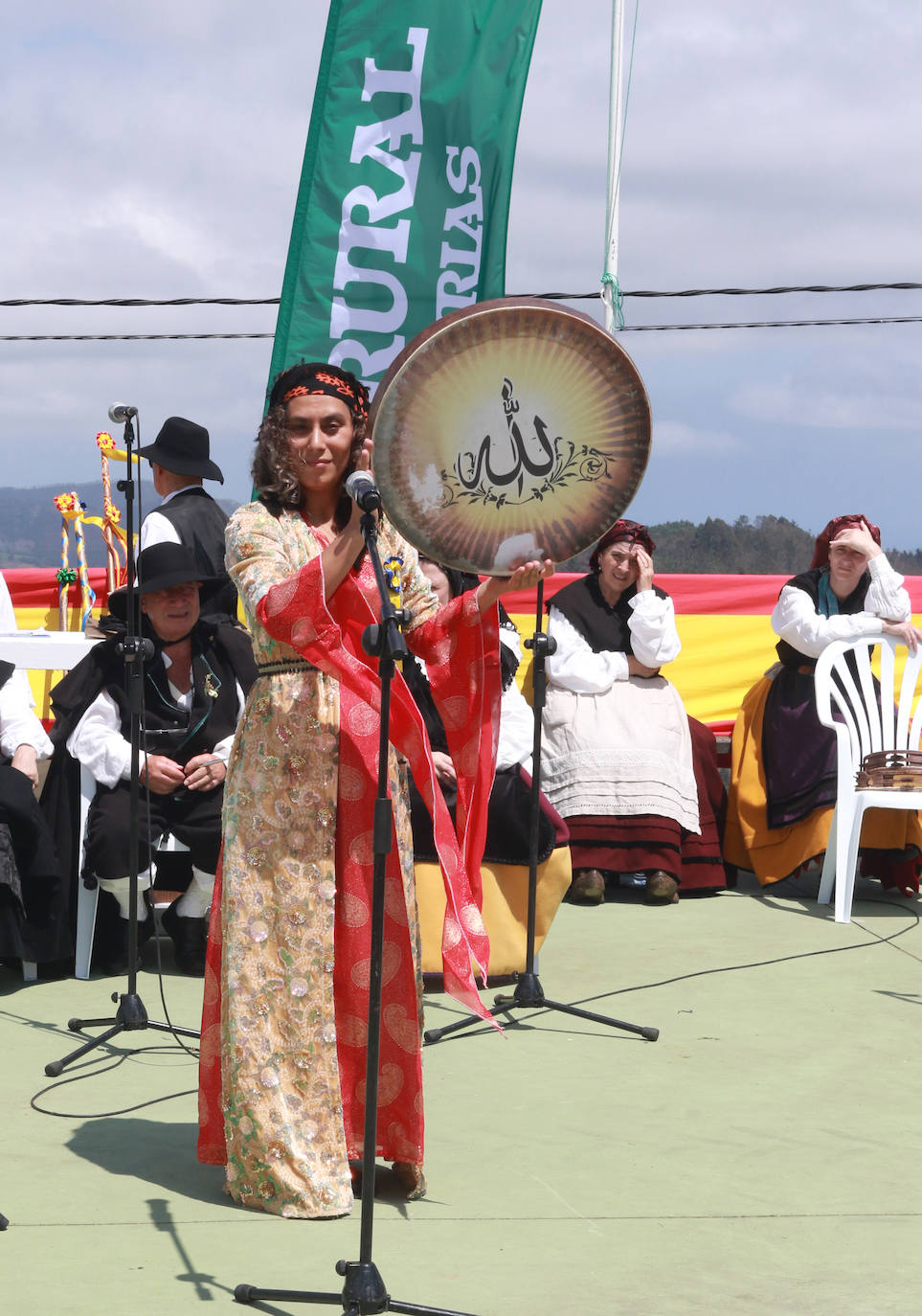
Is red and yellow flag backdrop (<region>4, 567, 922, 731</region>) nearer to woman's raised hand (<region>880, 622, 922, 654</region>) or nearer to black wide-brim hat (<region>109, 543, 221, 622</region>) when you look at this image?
woman's raised hand (<region>880, 622, 922, 654</region>)

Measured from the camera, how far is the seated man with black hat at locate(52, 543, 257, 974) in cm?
493

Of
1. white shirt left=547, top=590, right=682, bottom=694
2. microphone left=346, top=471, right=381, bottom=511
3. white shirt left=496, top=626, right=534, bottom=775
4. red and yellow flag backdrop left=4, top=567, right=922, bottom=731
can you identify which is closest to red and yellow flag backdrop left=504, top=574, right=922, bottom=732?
red and yellow flag backdrop left=4, top=567, right=922, bottom=731

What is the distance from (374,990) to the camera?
2.53 meters

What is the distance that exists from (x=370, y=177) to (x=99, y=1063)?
3.03 m

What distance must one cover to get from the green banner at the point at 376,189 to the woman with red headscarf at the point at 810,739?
6.91 feet

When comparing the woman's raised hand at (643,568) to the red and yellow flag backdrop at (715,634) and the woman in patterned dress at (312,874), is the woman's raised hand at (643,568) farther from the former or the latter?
the woman in patterned dress at (312,874)

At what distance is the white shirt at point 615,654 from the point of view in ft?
20.9

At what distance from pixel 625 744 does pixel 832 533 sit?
127 centimetres

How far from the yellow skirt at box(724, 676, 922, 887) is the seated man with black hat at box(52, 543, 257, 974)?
2.45m

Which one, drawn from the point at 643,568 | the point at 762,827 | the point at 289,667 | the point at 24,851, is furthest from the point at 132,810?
the point at 762,827

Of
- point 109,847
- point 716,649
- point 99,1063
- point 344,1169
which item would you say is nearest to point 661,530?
point 716,649

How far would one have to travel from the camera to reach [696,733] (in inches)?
264

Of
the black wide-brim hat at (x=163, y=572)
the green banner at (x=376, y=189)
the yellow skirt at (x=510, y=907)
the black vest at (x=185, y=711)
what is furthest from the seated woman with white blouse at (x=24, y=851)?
the green banner at (x=376, y=189)

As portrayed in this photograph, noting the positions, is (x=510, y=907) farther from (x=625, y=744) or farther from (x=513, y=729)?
(x=625, y=744)
